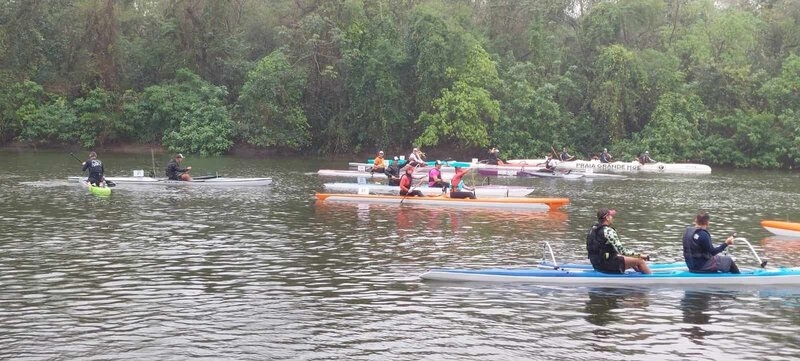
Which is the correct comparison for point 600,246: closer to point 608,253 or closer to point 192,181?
point 608,253

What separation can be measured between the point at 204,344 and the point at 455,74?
52.6 m

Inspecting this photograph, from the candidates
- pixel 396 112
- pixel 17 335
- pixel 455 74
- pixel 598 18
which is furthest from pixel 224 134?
pixel 17 335

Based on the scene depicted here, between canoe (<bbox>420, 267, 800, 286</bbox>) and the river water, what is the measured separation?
0.20 metres

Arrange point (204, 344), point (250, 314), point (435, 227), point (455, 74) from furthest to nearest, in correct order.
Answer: point (455, 74) → point (435, 227) → point (250, 314) → point (204, 344)

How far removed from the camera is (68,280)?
16219 millimetres

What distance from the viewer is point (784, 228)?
23203mm

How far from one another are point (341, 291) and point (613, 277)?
5.29 m

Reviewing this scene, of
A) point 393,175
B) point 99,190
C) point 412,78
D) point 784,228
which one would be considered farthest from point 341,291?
point 412,78

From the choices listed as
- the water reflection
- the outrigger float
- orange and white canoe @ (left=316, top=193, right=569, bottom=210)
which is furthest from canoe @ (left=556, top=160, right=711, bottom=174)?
the water reflection

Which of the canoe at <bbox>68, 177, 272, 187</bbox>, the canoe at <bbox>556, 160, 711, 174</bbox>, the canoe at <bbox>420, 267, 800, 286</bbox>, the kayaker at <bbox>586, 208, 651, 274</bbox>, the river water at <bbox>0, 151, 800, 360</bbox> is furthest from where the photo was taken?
the canoe at <bbox>556, 160, 711, 174</bbox>

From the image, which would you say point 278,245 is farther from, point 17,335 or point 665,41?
point 665,41

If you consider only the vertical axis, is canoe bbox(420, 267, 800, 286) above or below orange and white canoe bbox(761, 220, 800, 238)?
below

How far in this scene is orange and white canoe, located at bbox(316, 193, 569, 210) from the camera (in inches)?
1121

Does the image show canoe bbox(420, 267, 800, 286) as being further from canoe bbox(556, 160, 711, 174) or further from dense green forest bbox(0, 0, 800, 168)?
dense green forest bbox(0, 0, 800, 168)
